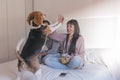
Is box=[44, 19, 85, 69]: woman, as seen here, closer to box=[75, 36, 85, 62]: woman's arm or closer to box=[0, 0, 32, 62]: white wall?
box=[75, 36, 85, 62]: woman's arm

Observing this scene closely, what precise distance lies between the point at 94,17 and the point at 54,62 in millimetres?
865

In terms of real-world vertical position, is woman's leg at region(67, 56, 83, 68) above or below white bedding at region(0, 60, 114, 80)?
above

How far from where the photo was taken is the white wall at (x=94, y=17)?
261 centimetres

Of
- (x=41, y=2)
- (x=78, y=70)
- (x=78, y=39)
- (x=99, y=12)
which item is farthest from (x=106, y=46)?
(x=41, y=2)

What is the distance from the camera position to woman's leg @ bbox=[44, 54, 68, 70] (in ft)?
6.77

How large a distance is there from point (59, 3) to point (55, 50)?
738mm

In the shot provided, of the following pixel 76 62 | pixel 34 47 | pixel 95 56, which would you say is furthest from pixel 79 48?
pixel 34 47

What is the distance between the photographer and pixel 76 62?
2.00 m

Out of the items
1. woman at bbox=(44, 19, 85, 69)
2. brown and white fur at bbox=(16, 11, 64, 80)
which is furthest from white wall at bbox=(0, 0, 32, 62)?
brown and white fur at bbox=(16, 11, 64, 80)

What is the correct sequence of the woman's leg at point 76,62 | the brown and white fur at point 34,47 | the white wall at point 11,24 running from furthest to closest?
the white wall at point 11,24 → the woman's leg at point 76,62 → the brown and white fur at point 34,47

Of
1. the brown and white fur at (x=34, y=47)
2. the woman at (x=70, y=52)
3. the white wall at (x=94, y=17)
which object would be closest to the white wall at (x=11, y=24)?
the white wall at (x=94, y=17)

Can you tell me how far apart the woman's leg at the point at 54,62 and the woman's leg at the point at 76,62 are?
0.23 feet

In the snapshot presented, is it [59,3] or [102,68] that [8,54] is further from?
[102,68]

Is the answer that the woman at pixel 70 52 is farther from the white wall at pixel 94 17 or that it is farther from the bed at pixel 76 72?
the white wall at pixel 94 17
